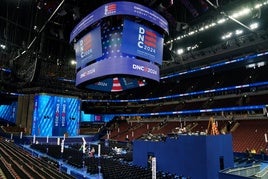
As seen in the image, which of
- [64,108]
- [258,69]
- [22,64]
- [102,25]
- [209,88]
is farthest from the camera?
[64,108]

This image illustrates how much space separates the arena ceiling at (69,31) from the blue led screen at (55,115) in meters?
1.68

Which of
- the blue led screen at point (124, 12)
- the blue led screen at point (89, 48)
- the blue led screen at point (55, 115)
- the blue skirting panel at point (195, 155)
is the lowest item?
the blue skirting panel at point (195, 155)

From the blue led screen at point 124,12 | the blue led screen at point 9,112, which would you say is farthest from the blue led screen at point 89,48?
the blue led screen at point 9,112

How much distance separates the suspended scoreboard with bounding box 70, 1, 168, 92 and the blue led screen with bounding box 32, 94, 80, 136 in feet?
75.2

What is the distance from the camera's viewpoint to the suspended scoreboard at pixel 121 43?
1330 cm

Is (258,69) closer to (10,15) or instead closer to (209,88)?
(209,88)

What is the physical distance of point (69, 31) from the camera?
67.2ft

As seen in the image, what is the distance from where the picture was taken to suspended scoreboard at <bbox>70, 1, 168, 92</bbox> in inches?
524

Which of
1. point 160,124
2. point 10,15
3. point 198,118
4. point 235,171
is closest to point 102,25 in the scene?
point 235,171

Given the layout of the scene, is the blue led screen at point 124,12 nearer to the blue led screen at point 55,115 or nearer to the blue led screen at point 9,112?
the blue led screen at point 55,115

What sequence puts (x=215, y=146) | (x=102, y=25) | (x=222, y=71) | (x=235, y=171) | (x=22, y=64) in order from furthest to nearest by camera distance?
(x=222, y=71) → (x=22, y=64) → (x=102, y=25) → (x=215, y=146) → (x=235, y=171)

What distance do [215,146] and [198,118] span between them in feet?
63.1

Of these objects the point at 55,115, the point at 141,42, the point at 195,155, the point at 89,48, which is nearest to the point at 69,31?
the point at 89,48

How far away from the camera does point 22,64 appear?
26766 mm
